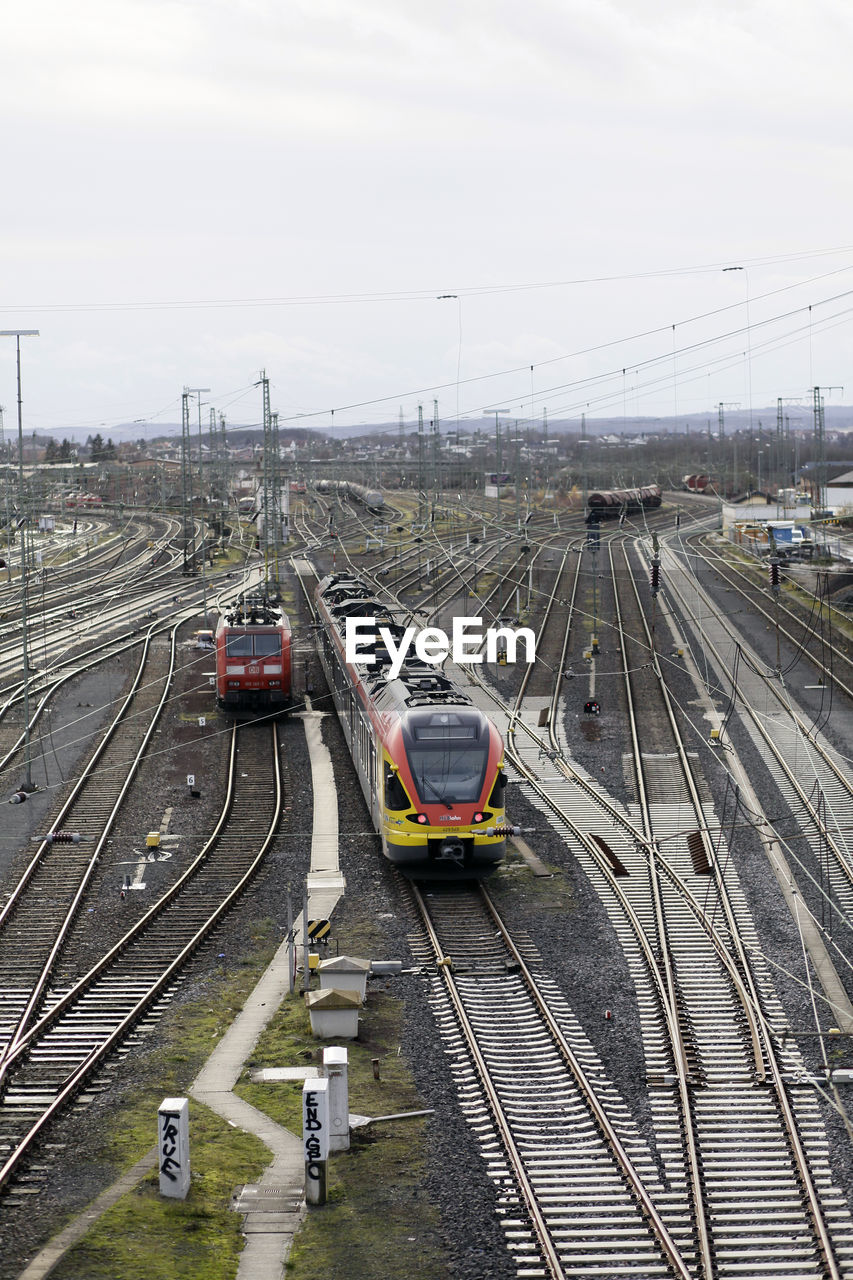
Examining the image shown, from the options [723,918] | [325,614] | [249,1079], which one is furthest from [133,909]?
[325,614]

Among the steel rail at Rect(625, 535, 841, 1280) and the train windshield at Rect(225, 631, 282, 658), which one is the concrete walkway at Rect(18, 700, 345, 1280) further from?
the train windshield at Rect(225, 631, 282, 658)

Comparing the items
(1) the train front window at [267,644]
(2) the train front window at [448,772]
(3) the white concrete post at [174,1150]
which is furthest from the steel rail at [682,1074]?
(1) the train front window at [267,644]

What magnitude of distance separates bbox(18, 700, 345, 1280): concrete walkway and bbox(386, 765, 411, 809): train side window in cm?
202

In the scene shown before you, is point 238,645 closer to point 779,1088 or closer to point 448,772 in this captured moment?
point 448,772

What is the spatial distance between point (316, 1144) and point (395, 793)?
10.4 meters

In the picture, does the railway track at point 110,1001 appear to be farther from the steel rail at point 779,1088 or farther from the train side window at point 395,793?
the steel rail at point 779,1088

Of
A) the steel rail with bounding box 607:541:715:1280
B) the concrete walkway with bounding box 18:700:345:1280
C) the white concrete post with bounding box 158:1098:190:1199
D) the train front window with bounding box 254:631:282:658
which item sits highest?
the train front window with bounding box 254:631:282:658

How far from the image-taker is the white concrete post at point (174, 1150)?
11633 millimetres

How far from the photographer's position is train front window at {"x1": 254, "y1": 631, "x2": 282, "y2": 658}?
37562 mm

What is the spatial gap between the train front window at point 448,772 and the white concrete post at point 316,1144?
997 centimetres

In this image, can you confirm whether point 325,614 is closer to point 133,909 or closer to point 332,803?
point 332,803

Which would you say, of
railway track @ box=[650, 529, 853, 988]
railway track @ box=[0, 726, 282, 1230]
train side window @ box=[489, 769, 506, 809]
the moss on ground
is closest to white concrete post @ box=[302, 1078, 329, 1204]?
the moss on ground

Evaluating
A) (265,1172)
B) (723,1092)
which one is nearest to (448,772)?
(723,1092)

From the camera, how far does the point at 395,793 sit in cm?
2197
